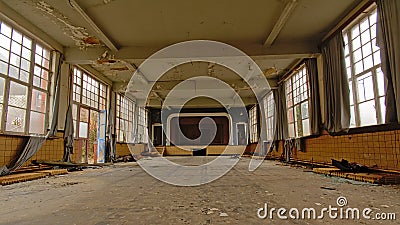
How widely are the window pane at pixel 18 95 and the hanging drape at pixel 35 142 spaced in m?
0.73

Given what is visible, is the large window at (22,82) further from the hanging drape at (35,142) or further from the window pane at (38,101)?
the hanging drape at (35,142)

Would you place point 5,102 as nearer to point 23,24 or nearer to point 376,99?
point 23,24

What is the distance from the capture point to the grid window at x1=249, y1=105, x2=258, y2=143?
1395 centimetres

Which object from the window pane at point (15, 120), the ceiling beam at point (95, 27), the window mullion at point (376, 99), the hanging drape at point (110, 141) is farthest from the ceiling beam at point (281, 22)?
the hanging drape at point (110, 141)

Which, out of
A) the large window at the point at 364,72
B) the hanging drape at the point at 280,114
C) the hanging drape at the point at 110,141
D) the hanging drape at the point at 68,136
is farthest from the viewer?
the hanging drape at the point at 110,141

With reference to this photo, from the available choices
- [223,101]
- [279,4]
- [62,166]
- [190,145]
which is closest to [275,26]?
[279,4]

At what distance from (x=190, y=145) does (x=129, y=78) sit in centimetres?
938

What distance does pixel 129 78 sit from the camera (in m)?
9.88

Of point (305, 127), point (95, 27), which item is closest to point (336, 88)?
point (305, 127)

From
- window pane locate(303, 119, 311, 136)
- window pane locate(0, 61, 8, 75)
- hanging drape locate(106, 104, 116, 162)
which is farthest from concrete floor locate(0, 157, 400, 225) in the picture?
hanging drape locate(106, 104, 116, 162)

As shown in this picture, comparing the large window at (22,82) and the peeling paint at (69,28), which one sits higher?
the peeling paint at (69,28)

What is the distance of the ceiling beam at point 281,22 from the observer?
15.0 feet

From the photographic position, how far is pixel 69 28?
5680mm

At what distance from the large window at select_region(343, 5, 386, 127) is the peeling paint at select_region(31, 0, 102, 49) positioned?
5716 millimetres
